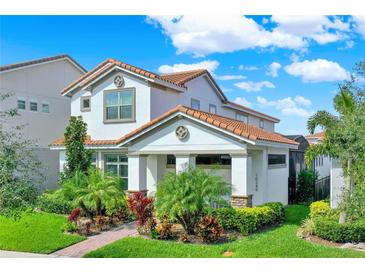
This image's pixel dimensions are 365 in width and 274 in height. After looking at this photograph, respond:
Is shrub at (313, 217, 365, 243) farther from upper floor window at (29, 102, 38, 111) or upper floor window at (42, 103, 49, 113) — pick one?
upper floor window at (42, 103, 49, 113)

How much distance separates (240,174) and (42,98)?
13.8 m

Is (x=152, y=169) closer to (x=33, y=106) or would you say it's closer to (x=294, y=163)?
(x=33, y=106)

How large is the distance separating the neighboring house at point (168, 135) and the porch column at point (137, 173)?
0.14ft

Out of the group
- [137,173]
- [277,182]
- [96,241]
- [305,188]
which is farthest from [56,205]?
[305,188]

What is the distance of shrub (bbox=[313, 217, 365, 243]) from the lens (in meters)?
11.6

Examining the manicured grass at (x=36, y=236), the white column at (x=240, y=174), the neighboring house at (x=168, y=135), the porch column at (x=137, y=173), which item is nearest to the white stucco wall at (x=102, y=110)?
the neighboring house at (x=168, y=135)

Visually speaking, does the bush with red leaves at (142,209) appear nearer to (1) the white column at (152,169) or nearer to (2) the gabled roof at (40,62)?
(1) the white column at (152,169)

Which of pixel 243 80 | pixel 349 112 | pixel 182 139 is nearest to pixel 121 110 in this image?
pixel 182 139

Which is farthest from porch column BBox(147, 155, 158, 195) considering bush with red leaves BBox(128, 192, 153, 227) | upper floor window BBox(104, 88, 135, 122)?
bush with red leaves BBox(128, 192, 153, 227)

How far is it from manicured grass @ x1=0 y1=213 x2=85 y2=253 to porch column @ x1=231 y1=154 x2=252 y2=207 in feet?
18.8

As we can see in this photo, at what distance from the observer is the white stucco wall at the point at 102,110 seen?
18844mm

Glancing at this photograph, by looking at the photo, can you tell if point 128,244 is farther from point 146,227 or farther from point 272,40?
point 272,40
